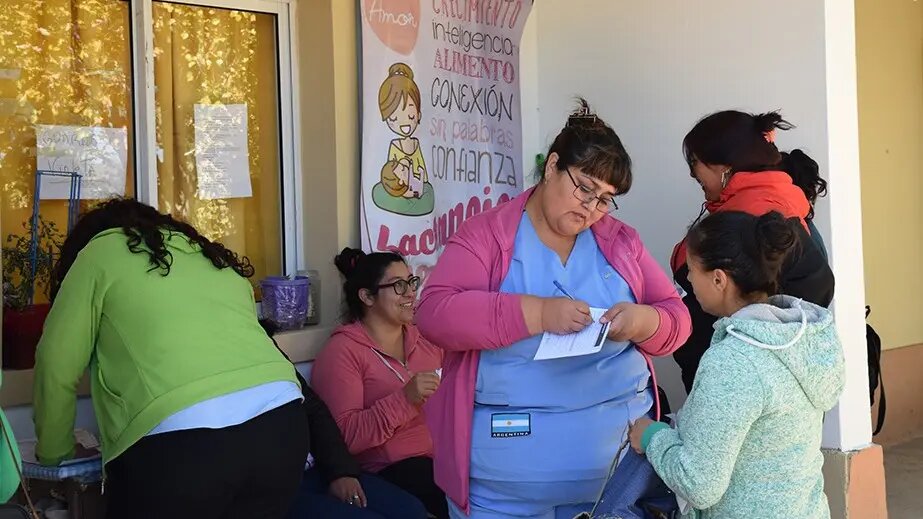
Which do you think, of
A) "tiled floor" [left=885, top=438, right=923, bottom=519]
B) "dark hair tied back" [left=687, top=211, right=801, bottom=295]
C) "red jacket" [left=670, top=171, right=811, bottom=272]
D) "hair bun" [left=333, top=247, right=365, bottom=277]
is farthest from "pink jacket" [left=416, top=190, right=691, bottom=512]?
"tiled floor" [left=885, top=438, right=923, bottom=519]

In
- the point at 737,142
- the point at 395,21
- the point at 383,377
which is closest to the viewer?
the point at 737,142

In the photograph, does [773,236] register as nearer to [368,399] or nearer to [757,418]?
[757,418]

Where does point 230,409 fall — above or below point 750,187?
below

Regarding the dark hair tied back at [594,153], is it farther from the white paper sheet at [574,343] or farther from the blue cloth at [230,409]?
the blue cloth at [230,409]

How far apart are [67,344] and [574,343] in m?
1.22

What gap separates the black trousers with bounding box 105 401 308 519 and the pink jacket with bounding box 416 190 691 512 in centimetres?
40

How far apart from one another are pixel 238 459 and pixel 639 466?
3.12ft

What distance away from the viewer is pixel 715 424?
1997 mm

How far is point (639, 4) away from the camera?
448cm

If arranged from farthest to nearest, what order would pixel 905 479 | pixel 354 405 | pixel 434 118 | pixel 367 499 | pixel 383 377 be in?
1. pixel 905 479
2. pixel 434 118
3. pixel 383 377
4. pixel 354 405
5. pixel 367 499

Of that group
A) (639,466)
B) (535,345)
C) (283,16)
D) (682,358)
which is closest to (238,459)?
(535,345)

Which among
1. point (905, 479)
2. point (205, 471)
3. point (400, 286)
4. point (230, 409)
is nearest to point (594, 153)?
point (230, 409)

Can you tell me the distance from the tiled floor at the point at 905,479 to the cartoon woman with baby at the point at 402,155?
8.40 ft

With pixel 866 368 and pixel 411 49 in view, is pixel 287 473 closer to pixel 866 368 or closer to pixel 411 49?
pixel 411 49
